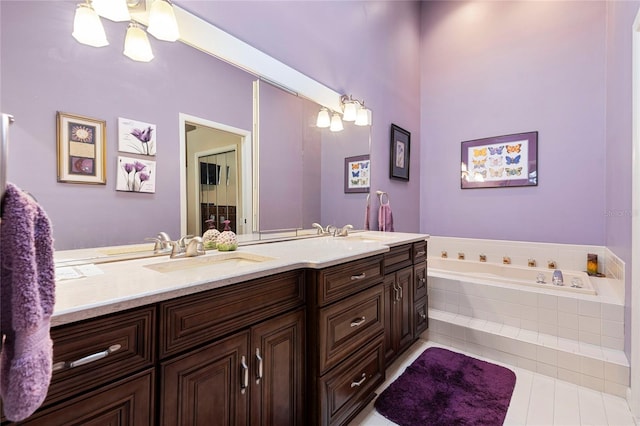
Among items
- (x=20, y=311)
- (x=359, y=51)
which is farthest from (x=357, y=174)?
(x=20, y=311)

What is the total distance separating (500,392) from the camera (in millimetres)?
1729

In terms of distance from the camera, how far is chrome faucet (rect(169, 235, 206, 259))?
1.30m

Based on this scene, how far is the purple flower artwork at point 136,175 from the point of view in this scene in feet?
3.87

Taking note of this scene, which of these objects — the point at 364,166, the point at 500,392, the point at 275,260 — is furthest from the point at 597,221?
the point at 275,260

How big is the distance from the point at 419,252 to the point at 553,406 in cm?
111

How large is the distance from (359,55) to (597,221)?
264 centimetres

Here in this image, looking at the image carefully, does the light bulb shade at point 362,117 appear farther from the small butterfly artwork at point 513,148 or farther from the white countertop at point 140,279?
the small butterfly artwork at point 513,148

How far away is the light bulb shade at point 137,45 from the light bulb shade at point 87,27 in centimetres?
9

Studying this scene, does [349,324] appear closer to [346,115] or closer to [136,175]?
[136,175]

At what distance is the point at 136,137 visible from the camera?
122 cm

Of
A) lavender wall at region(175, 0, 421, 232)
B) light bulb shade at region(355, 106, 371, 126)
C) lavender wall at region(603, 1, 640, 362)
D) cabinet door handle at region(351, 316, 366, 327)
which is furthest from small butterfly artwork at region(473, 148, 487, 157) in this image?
cabinet door handle at region(351, 316, 366, 327)

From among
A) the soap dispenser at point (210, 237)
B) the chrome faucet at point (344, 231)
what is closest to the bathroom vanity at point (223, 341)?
the soap dispenser at point (210, 237)

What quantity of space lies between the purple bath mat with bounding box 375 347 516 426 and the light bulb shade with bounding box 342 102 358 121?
6.34 ft

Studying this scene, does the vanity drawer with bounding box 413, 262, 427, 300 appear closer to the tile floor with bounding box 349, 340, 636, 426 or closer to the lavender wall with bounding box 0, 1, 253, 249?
the tile floor with bounding box 349, 340, 636, 426
